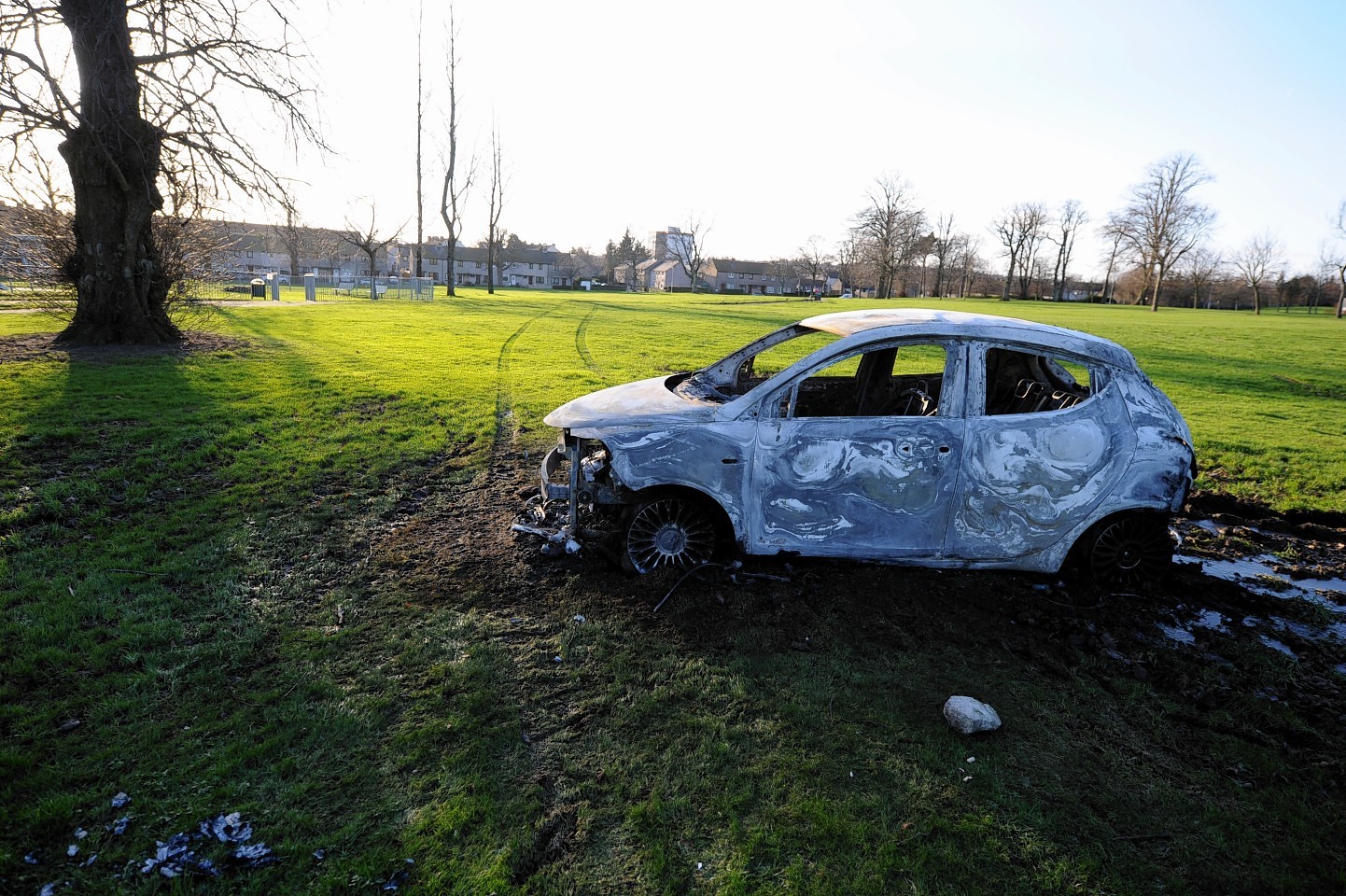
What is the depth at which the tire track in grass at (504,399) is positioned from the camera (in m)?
8.62

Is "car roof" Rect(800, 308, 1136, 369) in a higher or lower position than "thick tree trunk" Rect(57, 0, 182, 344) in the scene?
lower

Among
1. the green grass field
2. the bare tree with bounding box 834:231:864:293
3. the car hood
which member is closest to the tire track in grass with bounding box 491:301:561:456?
the green grass field

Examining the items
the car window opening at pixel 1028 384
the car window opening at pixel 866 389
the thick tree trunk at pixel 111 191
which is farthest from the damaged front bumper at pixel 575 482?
the thick tree trunk at pixel 111 191

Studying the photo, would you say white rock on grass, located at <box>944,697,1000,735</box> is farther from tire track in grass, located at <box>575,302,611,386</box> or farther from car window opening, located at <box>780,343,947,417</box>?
tire track in grass, located at <box>575,302,611,386</box>

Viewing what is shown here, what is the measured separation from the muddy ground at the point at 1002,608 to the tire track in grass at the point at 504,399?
2.99 meters

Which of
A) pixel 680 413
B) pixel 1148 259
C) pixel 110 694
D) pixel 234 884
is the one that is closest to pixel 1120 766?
pixel 680 413

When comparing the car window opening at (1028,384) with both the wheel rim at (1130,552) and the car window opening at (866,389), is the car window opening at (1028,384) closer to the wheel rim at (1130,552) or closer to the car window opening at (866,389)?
the car window opening at (866,389)

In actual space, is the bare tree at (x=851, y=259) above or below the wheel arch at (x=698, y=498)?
above

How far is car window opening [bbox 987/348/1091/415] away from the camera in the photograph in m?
5.20

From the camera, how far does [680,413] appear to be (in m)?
4.66

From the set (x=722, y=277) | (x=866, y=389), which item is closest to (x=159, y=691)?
(x=866, y=389)

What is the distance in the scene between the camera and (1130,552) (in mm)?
4738

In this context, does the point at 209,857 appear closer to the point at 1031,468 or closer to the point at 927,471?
the point at 927,471

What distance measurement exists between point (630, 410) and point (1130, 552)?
12.0 feet
